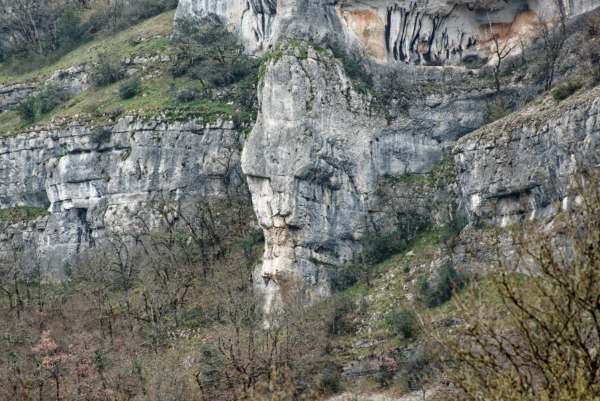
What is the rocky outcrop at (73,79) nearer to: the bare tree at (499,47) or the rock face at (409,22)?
the rock face at (409,22)

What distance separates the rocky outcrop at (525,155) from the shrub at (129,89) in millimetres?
28840

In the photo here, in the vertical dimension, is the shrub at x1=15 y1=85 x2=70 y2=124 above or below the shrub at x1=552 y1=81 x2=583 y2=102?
above

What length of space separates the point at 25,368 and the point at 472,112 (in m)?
33.7

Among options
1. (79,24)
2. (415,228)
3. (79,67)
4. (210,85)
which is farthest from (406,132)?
(79,24)

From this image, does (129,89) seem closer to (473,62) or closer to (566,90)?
(473,62)

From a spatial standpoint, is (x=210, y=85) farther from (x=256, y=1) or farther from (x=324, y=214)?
(x=324, y=214)

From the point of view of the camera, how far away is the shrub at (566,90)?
97.8ft

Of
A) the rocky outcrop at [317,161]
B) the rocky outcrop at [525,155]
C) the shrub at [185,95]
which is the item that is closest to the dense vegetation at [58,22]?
the shrub at [185,95]

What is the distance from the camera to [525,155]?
30.1 metres

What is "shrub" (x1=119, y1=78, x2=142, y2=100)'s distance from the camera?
4653cm

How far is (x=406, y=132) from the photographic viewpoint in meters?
39.0

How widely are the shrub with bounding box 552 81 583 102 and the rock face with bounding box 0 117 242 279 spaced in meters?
23.0

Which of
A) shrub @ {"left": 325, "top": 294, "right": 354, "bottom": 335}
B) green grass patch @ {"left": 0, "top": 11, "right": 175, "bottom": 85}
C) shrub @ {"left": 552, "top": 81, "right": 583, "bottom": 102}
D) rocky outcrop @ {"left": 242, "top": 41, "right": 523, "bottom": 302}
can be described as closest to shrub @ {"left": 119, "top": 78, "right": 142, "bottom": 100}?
green grass patch @ {"left": 0, "top": 11, "right": 175, "bottom": 85}

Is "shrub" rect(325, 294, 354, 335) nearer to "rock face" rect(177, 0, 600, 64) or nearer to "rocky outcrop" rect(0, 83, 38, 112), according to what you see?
"rock face" rect(177, 0, 600, 64)
